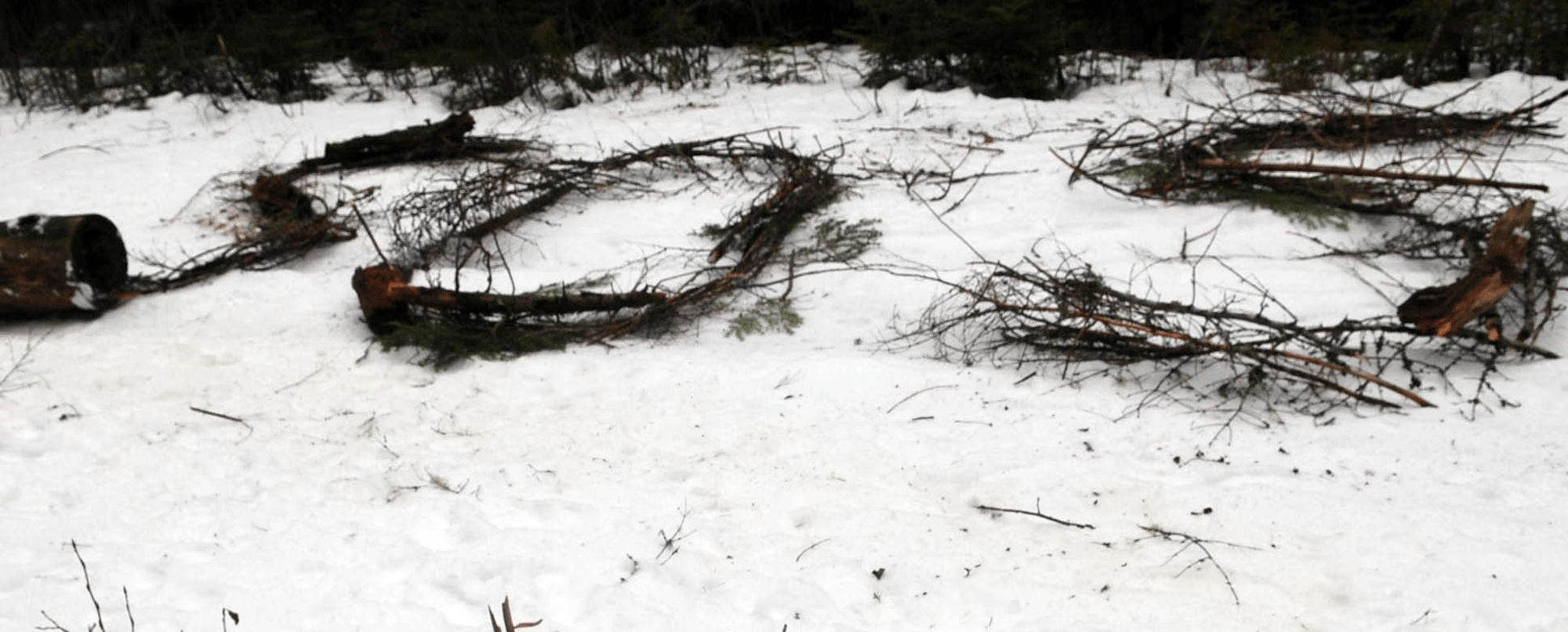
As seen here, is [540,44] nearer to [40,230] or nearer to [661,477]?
[40,230]

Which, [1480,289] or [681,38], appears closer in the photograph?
[1480,289]

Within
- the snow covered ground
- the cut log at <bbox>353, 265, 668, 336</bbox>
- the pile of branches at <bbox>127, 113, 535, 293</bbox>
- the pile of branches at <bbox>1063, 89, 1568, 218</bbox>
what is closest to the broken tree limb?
the pile of branches at <bbox>1063, 89, 1568, 218</bbox>

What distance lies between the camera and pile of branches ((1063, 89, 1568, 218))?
15.0 ft

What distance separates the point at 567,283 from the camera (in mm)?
4672

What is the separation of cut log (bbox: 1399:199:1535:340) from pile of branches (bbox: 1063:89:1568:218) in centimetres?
122

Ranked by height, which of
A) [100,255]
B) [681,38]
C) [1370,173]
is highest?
[681,38]

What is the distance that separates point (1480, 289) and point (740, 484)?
289 cm

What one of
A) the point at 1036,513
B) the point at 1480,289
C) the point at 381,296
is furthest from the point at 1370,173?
the point at 381,296

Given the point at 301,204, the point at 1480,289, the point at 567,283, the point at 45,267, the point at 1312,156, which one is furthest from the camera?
the point at 301,204

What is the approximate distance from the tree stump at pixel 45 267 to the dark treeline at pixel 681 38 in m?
5.61

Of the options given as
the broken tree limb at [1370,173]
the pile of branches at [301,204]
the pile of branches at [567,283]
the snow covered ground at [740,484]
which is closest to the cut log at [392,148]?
the pile of branches at [301,204]

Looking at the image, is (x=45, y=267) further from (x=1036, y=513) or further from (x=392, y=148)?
(x=1036, y=513)

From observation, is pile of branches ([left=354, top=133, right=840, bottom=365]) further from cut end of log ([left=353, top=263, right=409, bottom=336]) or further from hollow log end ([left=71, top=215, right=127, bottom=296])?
hollow log end ([left=71, top=215, right=127, bottom=296])

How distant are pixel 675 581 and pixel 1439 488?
7.89 ft
